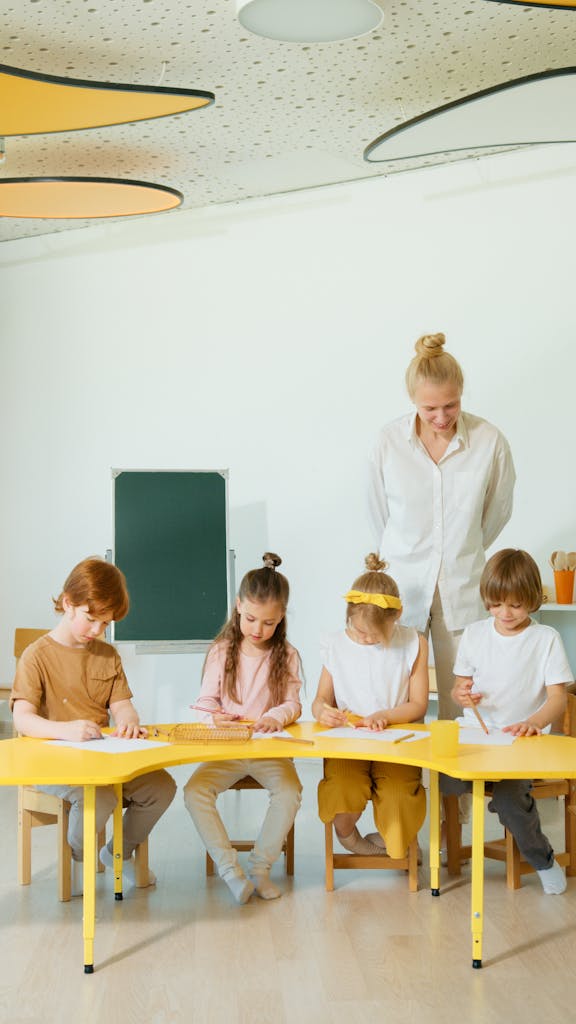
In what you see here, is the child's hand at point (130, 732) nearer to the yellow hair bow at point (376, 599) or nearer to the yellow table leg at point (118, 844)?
the yellow table leg at point (118, 844)

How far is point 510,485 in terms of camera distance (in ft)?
13.9

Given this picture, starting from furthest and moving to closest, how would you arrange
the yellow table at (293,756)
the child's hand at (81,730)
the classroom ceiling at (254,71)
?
1. the classroom ceiling at (254,71)
2. the child's hand at (81,730)
3. the yellow table at (293,756)

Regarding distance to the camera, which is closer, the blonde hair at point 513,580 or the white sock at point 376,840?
the blonde hair at point 513,580

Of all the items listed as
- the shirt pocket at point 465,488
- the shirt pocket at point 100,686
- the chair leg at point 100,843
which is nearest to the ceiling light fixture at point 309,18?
the shirt pocket at point 465,488

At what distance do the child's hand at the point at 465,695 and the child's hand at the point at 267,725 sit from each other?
593mm

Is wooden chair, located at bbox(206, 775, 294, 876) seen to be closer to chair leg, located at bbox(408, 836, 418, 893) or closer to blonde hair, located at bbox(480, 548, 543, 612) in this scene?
chair leg, located at bbox(408, 836, 418, 893)

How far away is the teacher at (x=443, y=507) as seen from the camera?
4.16 m

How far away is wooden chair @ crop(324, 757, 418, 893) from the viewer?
3.82m

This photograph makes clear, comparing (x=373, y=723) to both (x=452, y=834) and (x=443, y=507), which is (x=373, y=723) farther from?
(x=443, y=507)

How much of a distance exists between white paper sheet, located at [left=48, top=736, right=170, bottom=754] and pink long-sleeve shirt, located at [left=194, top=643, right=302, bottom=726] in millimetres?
525

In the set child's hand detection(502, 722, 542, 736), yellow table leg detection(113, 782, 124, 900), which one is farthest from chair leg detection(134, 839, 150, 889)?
child's hand detection(502, 722, 542, 736)

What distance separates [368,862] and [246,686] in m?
0.71

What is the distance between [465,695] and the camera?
153 inches

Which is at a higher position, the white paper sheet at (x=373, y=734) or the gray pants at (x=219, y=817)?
the white paper sheet at (x=373, y=734)
